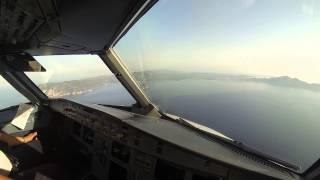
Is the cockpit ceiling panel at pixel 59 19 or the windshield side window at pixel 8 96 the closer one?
the cockpit ceiling panel at pixel 59 19

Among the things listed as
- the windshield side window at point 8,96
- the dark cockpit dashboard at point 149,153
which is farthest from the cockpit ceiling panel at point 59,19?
the windshield side window at point 8,96

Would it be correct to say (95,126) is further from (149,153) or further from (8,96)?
(8,96)

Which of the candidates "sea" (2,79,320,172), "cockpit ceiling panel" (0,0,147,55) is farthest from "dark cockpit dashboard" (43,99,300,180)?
"sea" (2,79,320,172)

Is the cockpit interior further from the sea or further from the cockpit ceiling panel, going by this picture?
the sea

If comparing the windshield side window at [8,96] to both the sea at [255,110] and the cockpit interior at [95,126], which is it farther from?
the sea at [255,110]

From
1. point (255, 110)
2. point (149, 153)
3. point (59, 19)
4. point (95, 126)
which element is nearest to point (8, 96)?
point (95, 126)

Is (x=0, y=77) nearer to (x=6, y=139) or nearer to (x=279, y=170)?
(x=6, y=139)
